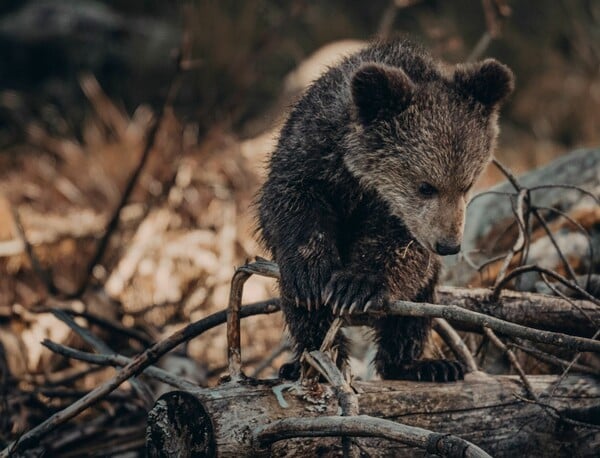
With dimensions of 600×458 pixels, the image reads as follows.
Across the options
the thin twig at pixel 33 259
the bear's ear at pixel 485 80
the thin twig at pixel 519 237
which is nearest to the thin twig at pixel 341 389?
the thin twig at pixel 519 237

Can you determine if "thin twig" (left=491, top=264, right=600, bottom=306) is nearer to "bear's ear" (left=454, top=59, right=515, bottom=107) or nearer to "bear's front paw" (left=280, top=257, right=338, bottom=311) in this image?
"bear's front paw" (left=280, top=257, right=338, bottom=311)

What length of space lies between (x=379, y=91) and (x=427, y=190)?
1.50 feet

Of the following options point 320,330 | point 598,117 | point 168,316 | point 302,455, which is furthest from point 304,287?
point 598,117

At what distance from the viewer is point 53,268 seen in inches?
276

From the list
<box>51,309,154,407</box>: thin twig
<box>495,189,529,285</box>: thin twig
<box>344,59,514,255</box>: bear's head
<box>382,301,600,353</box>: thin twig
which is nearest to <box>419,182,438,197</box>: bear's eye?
<box>344,59,514,255</box>: bear's head

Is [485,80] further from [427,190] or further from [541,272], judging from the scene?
[541,272]

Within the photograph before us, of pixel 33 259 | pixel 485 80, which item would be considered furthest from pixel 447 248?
pixel 33 259

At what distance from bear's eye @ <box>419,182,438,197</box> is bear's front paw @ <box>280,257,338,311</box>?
494mm

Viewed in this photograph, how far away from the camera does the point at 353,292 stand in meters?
3.49

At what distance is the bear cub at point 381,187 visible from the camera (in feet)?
12.2

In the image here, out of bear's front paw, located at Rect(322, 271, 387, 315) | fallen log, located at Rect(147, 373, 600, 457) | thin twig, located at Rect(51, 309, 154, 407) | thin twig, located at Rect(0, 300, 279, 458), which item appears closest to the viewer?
fallen log, located at Rect(147, 373, 600, 457)

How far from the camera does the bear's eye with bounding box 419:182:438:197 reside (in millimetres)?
3807

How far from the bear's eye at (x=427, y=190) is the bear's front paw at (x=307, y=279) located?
49cm

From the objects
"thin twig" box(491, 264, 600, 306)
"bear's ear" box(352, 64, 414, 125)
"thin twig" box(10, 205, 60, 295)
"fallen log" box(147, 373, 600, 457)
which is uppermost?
"bear's ear" box(352, 64, 414, 125)
